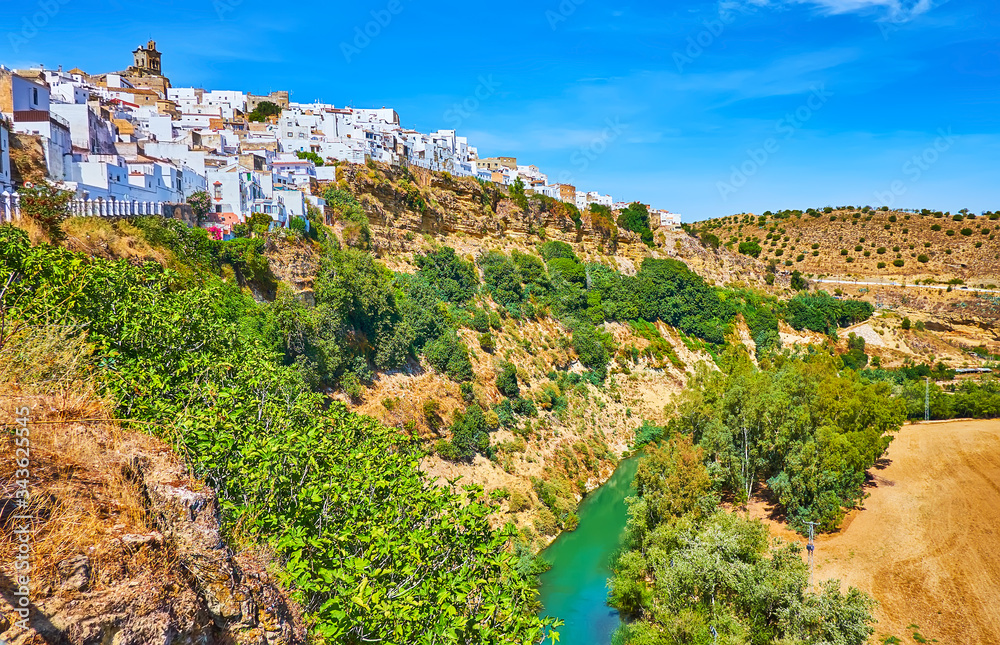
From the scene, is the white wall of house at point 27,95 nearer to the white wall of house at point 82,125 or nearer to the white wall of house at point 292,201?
the white wall of house at point 82,125

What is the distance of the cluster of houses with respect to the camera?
20.0 meters

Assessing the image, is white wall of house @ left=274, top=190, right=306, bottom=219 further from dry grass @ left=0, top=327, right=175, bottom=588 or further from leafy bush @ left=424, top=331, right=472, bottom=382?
dry grass @ left=0, top=327, right=175, bottom=588

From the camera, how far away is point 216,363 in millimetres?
10344

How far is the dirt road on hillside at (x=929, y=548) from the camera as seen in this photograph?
17.1 metres

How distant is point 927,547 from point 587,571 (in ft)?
41.3

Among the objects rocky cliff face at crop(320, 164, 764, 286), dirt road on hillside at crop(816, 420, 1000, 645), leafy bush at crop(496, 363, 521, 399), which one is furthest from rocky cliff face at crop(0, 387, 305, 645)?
rocky cliff face at crop(320, 164, 764, 286)

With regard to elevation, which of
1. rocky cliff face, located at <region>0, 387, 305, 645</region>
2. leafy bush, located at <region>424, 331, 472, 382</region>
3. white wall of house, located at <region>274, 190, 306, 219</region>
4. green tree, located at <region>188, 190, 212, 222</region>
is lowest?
leafy bush, located at <region>424, 331, 472, 382</region>

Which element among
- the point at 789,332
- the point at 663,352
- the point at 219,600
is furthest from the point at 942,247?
the point at 219,600

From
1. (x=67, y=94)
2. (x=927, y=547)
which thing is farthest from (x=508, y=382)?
(x=67, y=94)

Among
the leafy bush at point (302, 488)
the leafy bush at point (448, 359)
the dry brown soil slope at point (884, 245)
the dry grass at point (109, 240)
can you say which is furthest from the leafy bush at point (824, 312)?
the leafy bush at point (302, 488)

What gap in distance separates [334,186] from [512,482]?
2058cm

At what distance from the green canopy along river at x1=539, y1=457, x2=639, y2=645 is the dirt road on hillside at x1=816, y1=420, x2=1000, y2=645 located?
7325 mm

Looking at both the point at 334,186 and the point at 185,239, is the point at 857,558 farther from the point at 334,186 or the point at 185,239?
the point at 334,186

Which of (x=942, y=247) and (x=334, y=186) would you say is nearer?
(x=334, y=186)
